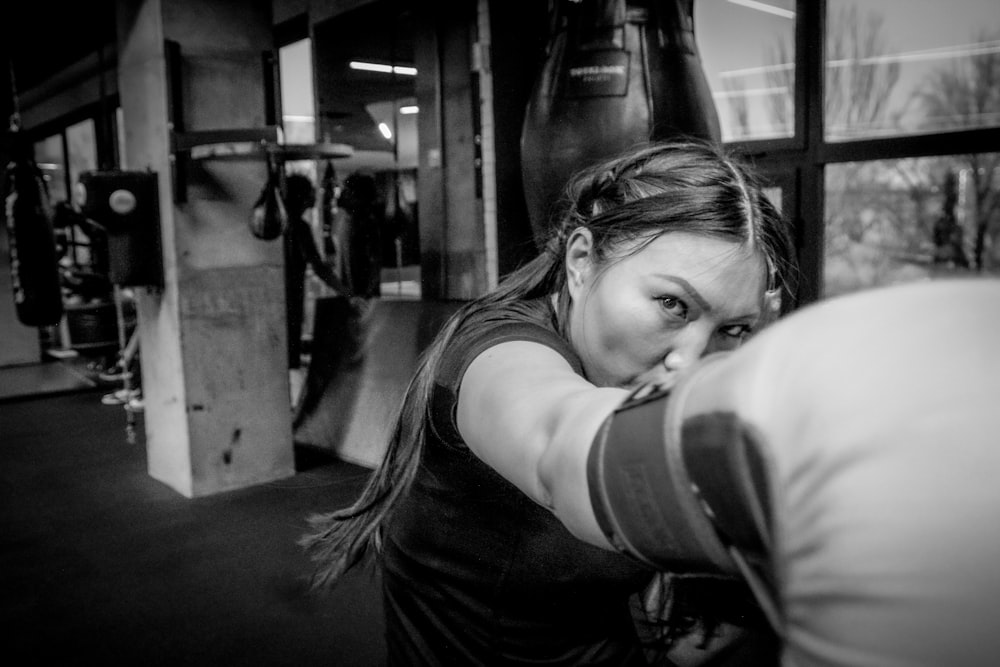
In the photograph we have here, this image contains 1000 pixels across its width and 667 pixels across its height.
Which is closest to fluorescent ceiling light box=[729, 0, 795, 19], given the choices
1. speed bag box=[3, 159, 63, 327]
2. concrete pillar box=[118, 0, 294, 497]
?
concrete pillar box=[118, 0, 294, 497]

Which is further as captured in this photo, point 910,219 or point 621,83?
point 910,219

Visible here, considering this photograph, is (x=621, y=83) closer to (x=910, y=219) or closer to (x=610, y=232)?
(x=610, y=232)

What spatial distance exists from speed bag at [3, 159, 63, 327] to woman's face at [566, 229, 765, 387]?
468 cm

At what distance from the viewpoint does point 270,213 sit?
3.78m

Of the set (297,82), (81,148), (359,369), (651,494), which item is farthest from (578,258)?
(81,148)

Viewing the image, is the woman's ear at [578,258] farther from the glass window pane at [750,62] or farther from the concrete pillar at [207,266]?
the concrete pillar at [207,266]

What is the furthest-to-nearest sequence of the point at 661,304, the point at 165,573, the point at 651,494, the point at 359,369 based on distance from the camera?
the point at 359,369 < the point at 165,573 < the point at 661,304 < the point at 651,494

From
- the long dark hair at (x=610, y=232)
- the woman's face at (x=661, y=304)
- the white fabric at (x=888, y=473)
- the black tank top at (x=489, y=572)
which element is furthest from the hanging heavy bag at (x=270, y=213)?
the white fabric at (x=888, y=473)

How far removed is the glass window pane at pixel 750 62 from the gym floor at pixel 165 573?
2842mm

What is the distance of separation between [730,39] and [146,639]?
13.1 feet

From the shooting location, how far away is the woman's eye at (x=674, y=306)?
885 mm

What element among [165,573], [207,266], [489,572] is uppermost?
[207,266]

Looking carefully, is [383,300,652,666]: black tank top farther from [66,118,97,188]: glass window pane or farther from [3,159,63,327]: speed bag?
[66,118,97,188]: glass window pane

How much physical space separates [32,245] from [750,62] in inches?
171
